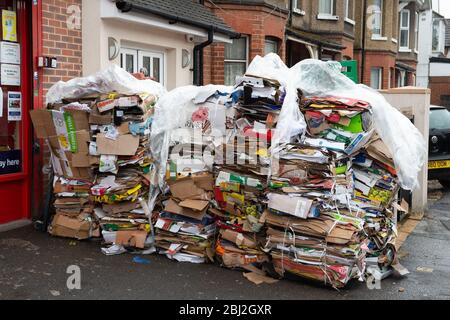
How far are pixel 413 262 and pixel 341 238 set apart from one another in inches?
63.4

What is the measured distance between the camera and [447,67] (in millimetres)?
32844

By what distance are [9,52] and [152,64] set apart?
2.92m

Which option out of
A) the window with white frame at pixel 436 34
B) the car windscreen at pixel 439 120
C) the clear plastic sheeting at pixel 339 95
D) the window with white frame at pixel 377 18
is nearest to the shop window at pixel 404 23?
the window with white frame at pixel 377 18

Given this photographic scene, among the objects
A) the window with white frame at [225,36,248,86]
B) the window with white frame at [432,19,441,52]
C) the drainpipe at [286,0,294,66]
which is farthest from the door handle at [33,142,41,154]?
the window with white frame at [432,19,441,52]

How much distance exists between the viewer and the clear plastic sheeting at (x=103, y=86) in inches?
230

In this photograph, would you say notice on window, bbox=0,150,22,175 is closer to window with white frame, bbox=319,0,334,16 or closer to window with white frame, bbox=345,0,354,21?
window with white frame, bbox=319,0,334,16

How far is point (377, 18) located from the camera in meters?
23.9

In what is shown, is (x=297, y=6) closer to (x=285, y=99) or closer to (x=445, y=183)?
(x=445, y=183)

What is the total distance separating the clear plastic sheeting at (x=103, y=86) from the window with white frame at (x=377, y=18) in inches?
766

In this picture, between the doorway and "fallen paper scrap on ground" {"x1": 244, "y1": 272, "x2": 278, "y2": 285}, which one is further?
the doorway

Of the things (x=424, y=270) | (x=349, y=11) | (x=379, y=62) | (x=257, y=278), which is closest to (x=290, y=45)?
(x=349, y=11)

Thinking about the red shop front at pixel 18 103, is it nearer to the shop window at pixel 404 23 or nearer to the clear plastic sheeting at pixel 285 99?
the clear plastic sheeting at pixel 285 99

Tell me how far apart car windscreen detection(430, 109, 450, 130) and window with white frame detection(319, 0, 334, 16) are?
8.69 m

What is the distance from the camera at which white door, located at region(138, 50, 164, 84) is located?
8391 mm
